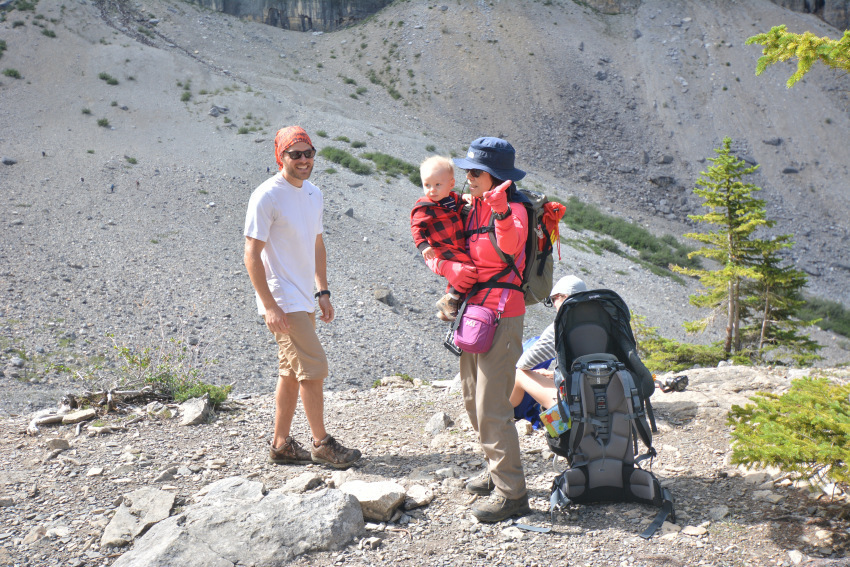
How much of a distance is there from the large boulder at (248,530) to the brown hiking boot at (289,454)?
0.77 m

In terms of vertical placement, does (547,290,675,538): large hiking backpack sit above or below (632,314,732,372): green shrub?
above

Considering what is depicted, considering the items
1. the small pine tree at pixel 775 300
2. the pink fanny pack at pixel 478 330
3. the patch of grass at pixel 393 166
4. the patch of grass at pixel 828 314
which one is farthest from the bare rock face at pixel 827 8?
the pink fanny pack at pixel 478 330

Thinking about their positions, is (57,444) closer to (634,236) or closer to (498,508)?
(498,508)

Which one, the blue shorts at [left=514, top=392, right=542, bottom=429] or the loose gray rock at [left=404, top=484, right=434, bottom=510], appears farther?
the blue shorts at [left=514, top=392, right=542, bottom=429]

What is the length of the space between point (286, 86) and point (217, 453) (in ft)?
109

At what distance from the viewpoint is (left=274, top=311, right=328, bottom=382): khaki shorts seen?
3.95 metres

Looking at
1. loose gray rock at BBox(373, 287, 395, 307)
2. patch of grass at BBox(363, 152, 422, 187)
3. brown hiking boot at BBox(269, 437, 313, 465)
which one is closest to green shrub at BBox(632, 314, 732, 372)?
loose gray rock at BBox(373, 287, 395, 307)

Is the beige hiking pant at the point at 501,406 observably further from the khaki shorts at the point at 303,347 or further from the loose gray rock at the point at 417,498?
the khaki shorts at the point at 303,347

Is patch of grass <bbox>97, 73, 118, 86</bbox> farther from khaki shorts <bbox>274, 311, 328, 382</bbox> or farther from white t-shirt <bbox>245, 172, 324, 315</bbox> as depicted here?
khaki shorts <bbox>274, 311, 328, 382</bbox>

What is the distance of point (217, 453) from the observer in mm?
4586

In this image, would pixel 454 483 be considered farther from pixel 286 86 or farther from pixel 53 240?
pixel 286 86

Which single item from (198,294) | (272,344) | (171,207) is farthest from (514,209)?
(171,207)

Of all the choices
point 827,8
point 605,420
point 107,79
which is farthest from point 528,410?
point 827,8

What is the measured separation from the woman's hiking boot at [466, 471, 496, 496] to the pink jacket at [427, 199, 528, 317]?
3.72 ft
